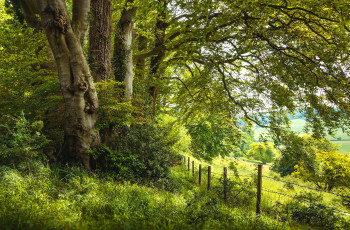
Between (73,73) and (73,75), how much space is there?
57 mm

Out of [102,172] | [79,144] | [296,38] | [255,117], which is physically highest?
[296,38]

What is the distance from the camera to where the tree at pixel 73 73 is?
480 centimetres

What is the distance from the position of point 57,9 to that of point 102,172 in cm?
455

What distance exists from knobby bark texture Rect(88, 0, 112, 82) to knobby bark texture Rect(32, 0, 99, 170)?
0.92 metres

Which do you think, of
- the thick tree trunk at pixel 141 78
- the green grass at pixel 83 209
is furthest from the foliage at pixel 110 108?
the thick tree trunk at pixel 141 78

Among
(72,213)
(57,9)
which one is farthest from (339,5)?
(72,213)

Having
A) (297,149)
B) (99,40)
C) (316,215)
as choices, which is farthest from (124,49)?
(316,215)

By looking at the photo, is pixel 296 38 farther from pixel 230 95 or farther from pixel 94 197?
pixel 94 197

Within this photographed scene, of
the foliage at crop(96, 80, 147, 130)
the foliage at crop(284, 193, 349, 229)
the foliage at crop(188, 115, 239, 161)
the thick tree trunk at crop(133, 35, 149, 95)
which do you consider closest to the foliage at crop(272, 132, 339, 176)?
the foliage at crop(284, 193, 349, 229)

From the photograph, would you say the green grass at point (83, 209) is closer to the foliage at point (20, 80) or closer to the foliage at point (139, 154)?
the foliage at point (139, 154)

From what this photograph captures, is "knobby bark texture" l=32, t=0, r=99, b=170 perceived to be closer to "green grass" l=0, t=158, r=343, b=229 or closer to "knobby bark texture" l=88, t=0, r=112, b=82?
"knobby bark texture" l=88, t=0, r=112, b=82

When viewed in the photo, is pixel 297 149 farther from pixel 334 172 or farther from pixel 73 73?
pixel 73 73

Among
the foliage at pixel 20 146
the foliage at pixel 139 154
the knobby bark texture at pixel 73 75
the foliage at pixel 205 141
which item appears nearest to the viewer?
the foliage at pixel 20 146

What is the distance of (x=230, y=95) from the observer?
9820 mm
